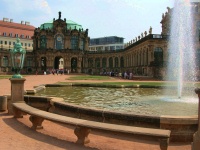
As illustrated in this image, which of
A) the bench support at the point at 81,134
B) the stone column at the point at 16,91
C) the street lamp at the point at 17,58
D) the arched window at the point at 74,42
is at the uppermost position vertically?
the arched window at the point at 74,42

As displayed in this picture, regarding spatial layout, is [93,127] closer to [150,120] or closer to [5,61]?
[150,120]

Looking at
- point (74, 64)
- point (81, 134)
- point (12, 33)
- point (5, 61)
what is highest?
point (12, 33)

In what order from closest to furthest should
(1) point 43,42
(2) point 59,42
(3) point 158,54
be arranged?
(3) point 158,54
(1) point 43,42
(2) point 59,42

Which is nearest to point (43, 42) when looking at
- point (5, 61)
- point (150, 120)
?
point (5, 61)

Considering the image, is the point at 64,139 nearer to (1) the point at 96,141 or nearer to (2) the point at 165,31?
(1) the point at 96,141

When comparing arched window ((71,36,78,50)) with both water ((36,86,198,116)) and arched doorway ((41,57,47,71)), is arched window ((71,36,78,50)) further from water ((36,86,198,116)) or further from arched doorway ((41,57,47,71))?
water ((36,86,198,116))

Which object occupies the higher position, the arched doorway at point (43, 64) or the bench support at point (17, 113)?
the arched doorway at point (43, 64)

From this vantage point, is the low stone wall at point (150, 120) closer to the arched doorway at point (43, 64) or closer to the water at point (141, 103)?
the water at point (141, 103)

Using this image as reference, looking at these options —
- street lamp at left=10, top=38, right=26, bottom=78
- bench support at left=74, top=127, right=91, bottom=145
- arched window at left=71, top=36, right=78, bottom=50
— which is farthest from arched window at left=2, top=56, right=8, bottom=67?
bench support at left=74, top=127, right=91, bottom=145

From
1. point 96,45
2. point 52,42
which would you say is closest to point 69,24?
point 52,42

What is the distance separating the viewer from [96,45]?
155375 mm

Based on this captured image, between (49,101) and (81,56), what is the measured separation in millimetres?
85402

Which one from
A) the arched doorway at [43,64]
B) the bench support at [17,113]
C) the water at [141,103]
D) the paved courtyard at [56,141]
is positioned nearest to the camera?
the paved courtyard at [56,141]

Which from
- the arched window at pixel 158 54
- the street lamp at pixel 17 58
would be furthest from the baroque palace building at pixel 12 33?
the street lamp at pixel 17 58
